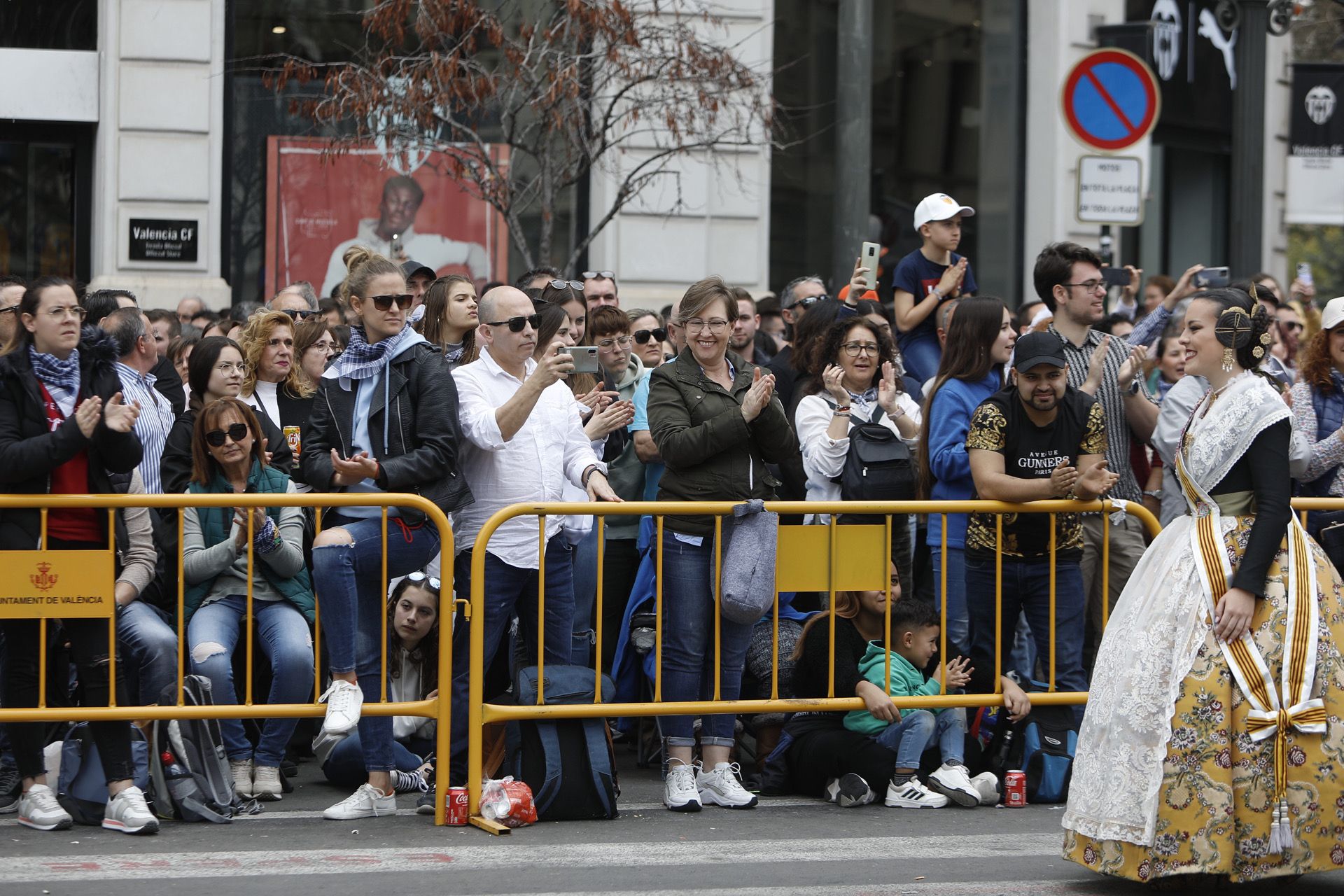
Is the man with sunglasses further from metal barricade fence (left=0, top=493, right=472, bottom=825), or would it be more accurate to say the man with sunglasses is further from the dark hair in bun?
the dark hair in bun

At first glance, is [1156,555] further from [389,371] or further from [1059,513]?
[389,371]

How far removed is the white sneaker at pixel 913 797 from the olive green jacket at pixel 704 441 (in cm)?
137

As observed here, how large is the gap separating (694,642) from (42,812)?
2655mm

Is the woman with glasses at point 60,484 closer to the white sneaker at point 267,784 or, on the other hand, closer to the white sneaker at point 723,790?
the white sneaker at point 267,784

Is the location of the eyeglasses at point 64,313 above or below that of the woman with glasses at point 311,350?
above

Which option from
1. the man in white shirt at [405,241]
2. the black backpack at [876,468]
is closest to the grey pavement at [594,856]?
the black backpack at [876,468]

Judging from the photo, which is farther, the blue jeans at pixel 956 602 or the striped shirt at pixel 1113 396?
the striped shirt at pixel 1113 396

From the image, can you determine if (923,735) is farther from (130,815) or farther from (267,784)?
(130,815)

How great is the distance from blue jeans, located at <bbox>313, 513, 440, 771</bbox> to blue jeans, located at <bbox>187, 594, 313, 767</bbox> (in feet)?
1.01

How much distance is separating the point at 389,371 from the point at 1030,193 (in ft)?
37.6

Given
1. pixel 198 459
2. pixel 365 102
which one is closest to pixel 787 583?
pixel 198 459

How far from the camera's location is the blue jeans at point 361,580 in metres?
7.30

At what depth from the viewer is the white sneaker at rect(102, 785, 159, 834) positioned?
701cm

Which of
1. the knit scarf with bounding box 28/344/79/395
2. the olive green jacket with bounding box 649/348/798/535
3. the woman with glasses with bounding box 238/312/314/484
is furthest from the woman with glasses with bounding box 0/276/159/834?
the olive green jacket with bounding box 649/348/798/535
